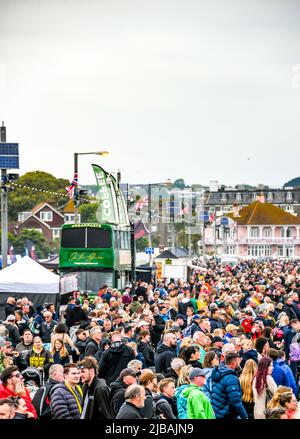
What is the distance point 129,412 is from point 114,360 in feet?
18.1

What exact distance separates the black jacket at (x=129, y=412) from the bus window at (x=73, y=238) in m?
29.0

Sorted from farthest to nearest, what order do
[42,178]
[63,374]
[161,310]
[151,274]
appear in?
[42,178], [151,274], [161,310], [63,374]

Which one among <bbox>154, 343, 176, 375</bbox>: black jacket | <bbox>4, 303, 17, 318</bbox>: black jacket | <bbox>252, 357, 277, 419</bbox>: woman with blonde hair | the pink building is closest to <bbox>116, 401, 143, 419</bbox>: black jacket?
<bbox>252, 357, 277, 419</bbox>: woman with blonde hair

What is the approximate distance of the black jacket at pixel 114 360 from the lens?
16.1 m

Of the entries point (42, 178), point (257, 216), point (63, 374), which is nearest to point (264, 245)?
point (257, 216)

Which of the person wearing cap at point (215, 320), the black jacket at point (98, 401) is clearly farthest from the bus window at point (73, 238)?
the black jacket at point (98, 401)

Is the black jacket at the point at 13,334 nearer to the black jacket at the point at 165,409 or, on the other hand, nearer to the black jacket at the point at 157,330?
the black jacket at the point at 157,330

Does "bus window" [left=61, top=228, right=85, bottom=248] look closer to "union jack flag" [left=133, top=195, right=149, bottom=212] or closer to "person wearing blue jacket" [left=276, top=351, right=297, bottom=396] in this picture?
"union jack flag" [left=133, top=195, right=149, bottom=212]

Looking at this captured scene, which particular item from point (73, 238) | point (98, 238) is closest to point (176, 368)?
point (98, 238)

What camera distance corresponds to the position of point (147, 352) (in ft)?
58.9

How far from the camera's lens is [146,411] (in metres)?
11.5

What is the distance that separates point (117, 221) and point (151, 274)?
20.3 ft

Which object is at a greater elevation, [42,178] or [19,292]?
[42,178]

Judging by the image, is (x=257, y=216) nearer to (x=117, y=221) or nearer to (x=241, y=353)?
(x=117, y=221)
